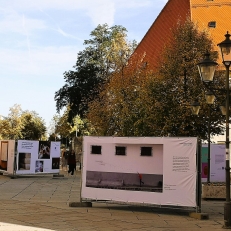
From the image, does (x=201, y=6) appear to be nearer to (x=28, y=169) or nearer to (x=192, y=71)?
(x=192, y=71)

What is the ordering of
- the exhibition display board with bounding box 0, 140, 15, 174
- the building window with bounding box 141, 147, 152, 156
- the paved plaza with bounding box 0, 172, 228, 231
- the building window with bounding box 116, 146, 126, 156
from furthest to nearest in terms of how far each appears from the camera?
the exhibition display board with bounding box 0, 140, 15, 174
the building window with bounding box 116, 146, 126, 156
the building window with bounding box 141, 147, 152, 156
the paved plaza with bounding box 0, 172, 228, 231

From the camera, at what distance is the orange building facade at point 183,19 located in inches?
2250

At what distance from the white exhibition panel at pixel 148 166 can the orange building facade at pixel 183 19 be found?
38.0 meters

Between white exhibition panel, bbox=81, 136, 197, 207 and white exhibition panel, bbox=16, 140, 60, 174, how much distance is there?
1461cm

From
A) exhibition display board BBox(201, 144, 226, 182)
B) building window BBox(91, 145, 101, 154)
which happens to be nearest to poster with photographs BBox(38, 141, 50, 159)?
exhibition display board BBox(201, 144, 226, 182)

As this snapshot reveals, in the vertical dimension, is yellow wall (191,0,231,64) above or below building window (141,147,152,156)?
above

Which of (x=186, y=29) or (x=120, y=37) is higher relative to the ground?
(x=120, y=37)

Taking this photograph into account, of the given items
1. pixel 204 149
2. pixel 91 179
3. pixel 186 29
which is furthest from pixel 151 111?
pixel 91 179

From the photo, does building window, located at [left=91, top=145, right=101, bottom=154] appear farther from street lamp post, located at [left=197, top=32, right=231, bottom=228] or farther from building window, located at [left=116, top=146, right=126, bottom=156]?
street lamp post, located at [left=197, top=32, right=231, bottom=228]

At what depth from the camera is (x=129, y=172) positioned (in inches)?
559

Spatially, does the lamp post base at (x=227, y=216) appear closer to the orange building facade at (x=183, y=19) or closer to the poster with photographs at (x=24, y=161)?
the poster with photographs at (x=24, y=161)

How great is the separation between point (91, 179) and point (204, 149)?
35.0 ft

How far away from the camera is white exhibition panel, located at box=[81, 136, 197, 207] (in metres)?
13.2

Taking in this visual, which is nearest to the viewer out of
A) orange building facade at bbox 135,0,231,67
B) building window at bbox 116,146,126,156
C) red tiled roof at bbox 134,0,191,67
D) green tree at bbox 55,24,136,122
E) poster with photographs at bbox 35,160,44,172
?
building window at bbox 116,146,126,156
